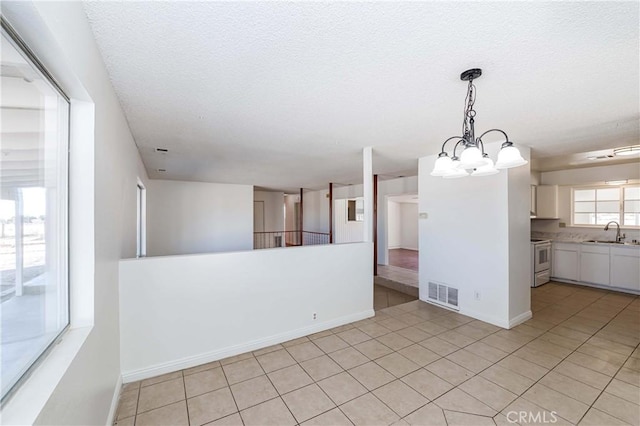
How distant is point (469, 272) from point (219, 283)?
3.40 meters

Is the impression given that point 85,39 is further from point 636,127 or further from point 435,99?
point 636,127

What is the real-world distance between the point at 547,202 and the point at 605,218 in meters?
1.01

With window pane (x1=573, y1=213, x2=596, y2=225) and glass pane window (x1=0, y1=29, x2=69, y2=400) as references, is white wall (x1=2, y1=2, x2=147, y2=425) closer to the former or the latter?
glass pane window (x1=0, y1=29, x2=69, y2=400)

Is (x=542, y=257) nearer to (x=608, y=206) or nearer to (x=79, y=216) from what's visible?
(x=608, y=206)

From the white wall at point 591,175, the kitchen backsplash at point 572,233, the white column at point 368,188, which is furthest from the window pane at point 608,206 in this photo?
the white column at point 368,188

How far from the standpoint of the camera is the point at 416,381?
236cm

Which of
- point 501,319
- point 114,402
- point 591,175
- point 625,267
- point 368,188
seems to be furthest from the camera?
point 591,175

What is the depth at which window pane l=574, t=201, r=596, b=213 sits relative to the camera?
573 cm

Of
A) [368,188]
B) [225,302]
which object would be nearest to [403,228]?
[368,188]

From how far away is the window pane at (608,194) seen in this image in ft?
17.8

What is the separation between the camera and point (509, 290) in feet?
11.3

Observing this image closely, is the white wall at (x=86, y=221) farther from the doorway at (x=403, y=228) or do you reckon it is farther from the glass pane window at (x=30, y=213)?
the doorway at (x=403, y=228)

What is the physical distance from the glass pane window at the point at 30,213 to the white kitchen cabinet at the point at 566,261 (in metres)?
7.76

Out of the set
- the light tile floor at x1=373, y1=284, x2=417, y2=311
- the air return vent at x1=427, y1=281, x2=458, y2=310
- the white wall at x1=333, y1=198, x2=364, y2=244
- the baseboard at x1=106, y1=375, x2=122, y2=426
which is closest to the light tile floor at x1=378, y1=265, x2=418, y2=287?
the light tile floor at x1=373, y1=284, x2=417, y2=311
